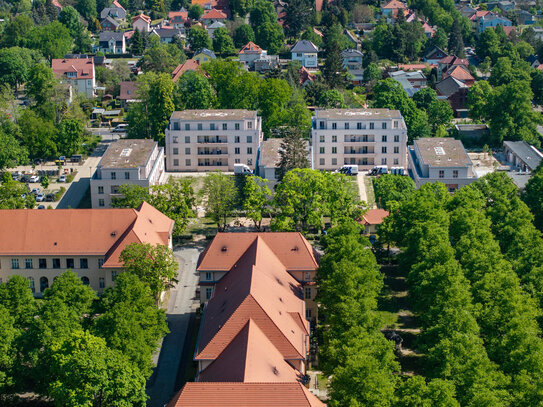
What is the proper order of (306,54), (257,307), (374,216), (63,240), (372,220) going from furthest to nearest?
(306,54)
(374,216)
(372,220)
(63,240)
(257,307)

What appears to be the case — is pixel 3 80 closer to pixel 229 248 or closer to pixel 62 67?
pixel 62 67

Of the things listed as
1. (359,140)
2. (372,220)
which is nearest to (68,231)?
(372,220)

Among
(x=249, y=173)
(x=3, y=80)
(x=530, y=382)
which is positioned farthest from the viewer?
(x=3, y=80)

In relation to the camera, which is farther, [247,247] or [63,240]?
[63,240]

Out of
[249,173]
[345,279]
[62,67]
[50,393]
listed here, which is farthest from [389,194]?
[62,67]

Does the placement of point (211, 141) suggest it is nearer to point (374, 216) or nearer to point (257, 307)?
point (374, 216)

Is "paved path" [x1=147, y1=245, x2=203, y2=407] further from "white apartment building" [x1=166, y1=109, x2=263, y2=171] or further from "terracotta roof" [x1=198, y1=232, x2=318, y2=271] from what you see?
"white apartment building" [x1=166, y1=109, x2=263, y2=171]

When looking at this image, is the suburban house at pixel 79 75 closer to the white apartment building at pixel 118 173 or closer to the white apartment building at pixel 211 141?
the white apartment building at pixel 211 141
